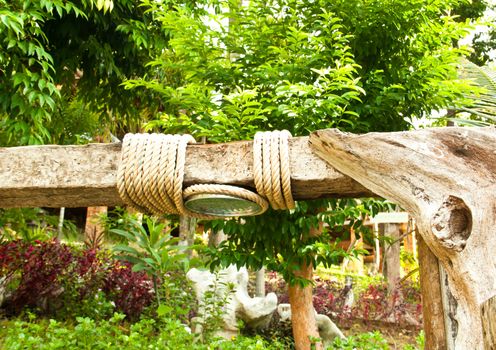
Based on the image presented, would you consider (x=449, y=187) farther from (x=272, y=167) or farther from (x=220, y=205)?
(x=220, y=205)

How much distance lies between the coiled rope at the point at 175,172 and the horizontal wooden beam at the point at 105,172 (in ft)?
0.16

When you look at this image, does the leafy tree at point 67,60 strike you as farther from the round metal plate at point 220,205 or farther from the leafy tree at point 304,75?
the round metal plate at point 220,205

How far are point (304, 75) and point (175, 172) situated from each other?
5.30 feet

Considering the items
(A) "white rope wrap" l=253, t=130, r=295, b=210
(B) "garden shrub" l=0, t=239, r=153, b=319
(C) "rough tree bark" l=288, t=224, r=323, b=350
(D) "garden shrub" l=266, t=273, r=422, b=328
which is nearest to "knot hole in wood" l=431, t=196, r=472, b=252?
(A) "white rope wrap" l=253, t=130, r=295, b=210

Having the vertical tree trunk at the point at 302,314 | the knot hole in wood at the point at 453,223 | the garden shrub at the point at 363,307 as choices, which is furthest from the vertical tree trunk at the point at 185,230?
the knot hole in wood at the point at 453,223

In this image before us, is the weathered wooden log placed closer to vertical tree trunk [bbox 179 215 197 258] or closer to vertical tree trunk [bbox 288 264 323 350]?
vertical tree trunk [bbox 288 264 323 350]

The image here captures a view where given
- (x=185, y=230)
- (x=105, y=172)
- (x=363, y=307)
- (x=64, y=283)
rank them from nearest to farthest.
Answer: (x=105, y=172) < (x=64, y=283) < (x=185, y=230) < (x=363, y=307)

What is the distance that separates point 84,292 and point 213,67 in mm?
3400

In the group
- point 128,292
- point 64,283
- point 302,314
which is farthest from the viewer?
point 128,292

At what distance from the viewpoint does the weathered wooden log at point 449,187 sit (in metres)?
1.19

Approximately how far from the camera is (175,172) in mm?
1573

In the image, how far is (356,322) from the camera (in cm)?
693

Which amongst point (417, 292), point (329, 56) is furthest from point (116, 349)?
point (417, 292)

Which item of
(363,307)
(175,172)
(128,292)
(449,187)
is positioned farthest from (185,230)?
(449,187)
